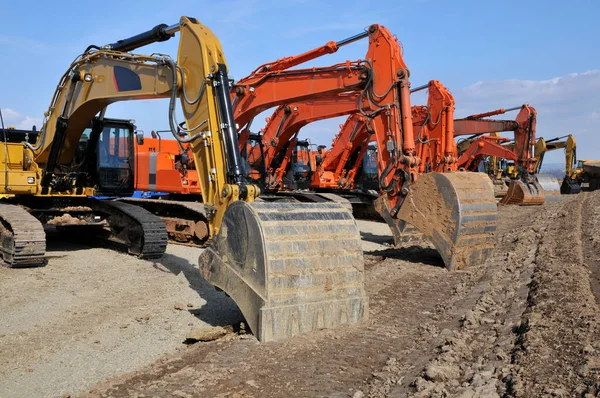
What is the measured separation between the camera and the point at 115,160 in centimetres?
995

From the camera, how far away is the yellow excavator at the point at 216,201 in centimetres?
461

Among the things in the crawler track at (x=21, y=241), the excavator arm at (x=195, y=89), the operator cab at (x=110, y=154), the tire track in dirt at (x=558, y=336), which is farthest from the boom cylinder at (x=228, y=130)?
the operator cab at (x=110, y=154)

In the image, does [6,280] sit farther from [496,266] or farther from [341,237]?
[496,266]

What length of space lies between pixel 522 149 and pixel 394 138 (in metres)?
12.8

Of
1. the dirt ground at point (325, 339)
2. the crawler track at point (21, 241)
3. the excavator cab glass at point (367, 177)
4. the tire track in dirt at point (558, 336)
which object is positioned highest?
the excavator cab glass at point (367, 177)

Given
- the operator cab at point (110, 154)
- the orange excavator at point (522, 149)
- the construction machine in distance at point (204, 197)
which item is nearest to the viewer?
the construction machine in distance at point (204, 197)

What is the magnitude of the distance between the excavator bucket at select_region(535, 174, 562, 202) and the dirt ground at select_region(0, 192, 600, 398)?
1327cm

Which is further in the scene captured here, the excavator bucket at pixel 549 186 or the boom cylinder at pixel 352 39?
the excavator bucket at pixel 549 186

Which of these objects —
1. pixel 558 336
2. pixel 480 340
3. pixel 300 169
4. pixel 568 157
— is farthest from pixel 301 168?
pixel 568 157

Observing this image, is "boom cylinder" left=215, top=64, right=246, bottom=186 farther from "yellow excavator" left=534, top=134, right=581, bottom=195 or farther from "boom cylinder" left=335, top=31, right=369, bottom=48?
"yellow excavator" left=534, top=134, right=581, bottom=195

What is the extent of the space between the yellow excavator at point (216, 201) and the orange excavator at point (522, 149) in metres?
11.9

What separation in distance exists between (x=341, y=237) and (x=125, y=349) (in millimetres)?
2029

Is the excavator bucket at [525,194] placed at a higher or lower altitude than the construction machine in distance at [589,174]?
lower

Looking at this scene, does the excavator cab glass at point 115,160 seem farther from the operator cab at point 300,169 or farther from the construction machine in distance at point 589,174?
the construction machine in distance at point 589,174
